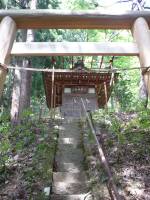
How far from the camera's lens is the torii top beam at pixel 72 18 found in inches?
201

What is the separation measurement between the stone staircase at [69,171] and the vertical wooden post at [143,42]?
248cm

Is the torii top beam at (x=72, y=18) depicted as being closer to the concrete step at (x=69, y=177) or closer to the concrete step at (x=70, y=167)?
the concrete step at (x=69, y=177)

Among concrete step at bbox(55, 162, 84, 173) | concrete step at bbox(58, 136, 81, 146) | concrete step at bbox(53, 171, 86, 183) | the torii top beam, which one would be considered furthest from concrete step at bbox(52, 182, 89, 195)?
the torii top beam

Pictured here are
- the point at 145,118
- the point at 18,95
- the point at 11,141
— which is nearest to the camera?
the point at 11,141

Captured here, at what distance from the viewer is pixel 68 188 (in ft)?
20.6

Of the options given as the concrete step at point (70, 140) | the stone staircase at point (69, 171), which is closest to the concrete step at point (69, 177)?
Result: the stone staircase at point (69, 171)

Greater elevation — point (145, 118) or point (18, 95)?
point (145, 118)

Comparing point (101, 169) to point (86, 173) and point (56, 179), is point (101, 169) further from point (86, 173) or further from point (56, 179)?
point (56, 179)

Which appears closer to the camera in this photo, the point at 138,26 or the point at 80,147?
the point at 138,26

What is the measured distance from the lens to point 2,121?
41.4 feet

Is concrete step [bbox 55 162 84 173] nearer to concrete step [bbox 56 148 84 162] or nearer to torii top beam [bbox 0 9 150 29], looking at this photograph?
concrete step [bbox 56 148 84 162]

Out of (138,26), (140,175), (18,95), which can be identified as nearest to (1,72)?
(138,26)

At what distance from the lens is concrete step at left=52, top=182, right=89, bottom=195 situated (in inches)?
242

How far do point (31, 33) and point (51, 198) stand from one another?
10.6 m
